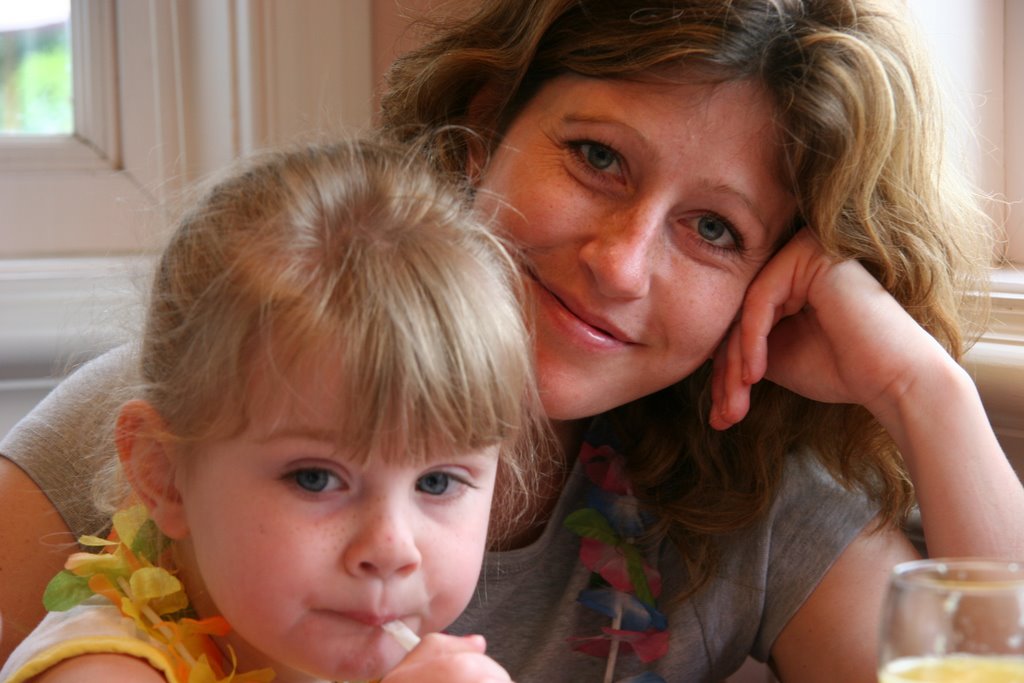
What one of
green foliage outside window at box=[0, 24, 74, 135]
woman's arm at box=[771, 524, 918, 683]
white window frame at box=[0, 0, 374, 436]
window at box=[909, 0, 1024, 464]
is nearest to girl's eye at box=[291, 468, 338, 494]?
woman's arm at box=[771, 524, 918, 683]

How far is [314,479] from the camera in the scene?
34.8 inches

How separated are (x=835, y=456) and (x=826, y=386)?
0.38 feet

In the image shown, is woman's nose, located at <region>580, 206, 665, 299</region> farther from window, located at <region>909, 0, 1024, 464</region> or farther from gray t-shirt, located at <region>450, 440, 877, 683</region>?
window, located at <region>909, 0, 1024, 464</region>

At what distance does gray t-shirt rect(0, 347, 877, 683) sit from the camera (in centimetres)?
131

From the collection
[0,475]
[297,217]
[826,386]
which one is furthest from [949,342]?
[0,475]

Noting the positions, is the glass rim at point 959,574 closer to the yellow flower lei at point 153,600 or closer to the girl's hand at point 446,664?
the girl's hand at point 446,664

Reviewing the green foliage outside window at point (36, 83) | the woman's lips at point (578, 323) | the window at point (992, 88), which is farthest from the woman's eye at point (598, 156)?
the green foliage outside window at point (36, 83)

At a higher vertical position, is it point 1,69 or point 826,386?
point 1,69

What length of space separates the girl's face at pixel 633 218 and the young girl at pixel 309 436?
0.57ft

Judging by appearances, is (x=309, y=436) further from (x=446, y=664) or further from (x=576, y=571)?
(x=576, y=571)

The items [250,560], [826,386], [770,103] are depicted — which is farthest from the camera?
[826,386]

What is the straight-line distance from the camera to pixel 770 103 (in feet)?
3.77

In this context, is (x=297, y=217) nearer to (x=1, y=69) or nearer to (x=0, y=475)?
(x=0, y=475)

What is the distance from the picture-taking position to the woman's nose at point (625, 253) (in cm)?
111
